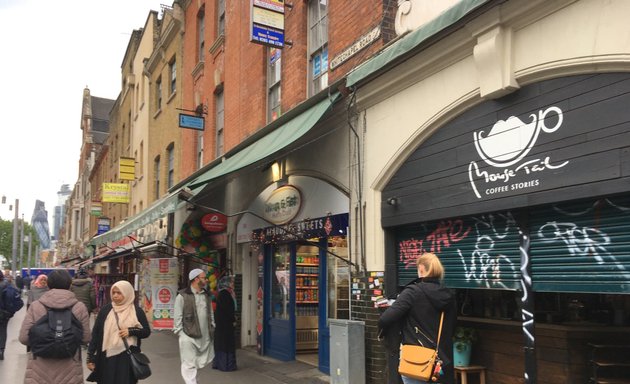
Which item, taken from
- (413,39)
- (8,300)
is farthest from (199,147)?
(413,39)

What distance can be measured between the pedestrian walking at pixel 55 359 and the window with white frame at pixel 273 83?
6.93 m

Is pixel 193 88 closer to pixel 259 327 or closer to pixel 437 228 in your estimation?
pixel 259 327

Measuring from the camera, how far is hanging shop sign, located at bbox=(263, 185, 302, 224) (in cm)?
1015

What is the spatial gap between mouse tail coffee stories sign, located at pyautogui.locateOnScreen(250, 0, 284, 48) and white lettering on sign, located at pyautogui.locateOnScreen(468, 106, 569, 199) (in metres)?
5.58

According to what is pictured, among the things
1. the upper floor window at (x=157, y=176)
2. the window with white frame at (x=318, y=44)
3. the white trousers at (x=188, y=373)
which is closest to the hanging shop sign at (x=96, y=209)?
the upper floor window at (x=157, y=176)

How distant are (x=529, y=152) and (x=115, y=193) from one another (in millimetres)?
24721

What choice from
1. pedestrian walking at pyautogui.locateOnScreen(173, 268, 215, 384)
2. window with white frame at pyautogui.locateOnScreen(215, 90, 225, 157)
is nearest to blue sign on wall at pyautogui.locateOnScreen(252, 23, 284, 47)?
pedestrian walking at pyautogui.locateOnScreen(173, 268, 215, 384)

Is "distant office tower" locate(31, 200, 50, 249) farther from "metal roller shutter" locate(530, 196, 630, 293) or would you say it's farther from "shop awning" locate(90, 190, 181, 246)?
"metal roller shutter" locate(530, 196, 630, 293)

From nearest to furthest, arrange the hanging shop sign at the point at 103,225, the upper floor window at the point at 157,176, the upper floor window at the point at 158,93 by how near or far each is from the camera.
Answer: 1. the upper floor window at the point at 157,176
2. the upper floor window at the point at 158,93
3. the hanging shop sign at the point at 103,225

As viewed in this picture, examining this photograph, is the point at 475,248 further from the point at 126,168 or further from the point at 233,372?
the point at 126,168

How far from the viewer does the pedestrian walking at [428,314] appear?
4652mm

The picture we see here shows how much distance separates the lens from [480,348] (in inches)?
268

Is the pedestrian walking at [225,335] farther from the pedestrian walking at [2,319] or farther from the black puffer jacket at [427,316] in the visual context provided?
the black puffer jacket at [427,316]

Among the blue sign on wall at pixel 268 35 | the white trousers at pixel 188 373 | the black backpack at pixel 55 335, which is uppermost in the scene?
the blue sign on wall at pixel 268 35
